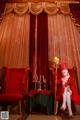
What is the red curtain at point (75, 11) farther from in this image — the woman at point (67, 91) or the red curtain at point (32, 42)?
Answer: the woman at point (67, 91)

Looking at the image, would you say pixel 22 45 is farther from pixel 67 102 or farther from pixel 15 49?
pixel 67 102

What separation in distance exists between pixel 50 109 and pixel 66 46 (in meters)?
1.58

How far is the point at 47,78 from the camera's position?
258 inches

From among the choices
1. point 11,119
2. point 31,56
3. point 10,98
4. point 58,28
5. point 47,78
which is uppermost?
point 58,28

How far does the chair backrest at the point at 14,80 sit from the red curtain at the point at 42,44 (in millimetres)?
452

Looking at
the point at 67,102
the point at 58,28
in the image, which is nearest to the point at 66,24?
the point at 58,28

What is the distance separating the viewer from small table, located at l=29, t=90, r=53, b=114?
588 centimetres

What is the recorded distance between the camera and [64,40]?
6.70 metres

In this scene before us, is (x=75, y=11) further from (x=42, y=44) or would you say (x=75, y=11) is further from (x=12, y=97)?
(x=12, y=97)

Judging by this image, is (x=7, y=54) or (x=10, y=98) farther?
(x=7, y=54)

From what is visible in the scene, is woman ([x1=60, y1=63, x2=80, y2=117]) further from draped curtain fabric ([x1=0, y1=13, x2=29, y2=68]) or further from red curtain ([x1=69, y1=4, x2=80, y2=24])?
red curtain ([x1=69, y1=4, x2=80, y2=24])

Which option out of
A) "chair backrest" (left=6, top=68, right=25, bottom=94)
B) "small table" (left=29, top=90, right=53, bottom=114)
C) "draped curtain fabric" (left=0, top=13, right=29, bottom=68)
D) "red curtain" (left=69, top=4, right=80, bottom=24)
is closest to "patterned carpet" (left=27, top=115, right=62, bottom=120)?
"small table" (left=29, top=90, right=53, bottom=114)

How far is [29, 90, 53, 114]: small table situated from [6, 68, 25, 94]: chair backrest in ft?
1.41

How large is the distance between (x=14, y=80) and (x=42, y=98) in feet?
3.08
